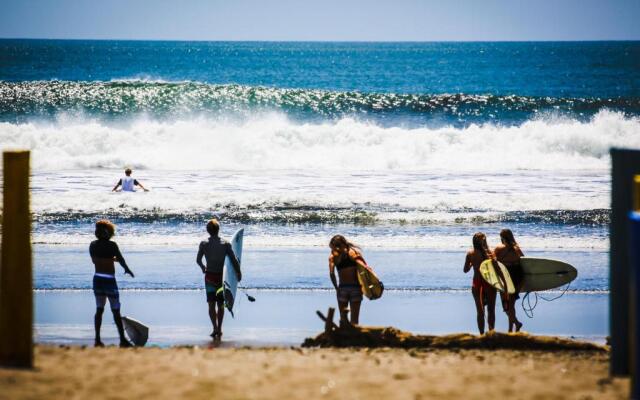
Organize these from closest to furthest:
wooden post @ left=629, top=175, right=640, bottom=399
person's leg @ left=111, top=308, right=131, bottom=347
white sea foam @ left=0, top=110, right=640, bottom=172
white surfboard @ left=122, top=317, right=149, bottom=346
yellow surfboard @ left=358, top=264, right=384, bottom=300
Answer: wooden post @ left=629, top=175, right=640, bottom=399, person's leg @ left=111, top=308, right=131, bottom=347, white surfboard @ left=122, top=317, right=149, bottom=346, yellow surfboard @ left=358, top=264, right=384, bottom=300, white sea foam @ left=0, top=110, right=640, bottom=172

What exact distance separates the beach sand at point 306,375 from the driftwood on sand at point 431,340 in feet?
1.22

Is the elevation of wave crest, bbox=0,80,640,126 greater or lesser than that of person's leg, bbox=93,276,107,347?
greater

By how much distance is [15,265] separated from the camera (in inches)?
A: 240

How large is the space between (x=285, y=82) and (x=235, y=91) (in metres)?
19.5

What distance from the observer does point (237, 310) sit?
413 inches

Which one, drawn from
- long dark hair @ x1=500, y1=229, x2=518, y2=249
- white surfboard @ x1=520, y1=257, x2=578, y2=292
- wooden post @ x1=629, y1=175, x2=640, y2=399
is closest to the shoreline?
white surfboard @ x1=520, y1=257, x2=578, y2=292

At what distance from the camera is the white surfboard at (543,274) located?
32.7ft

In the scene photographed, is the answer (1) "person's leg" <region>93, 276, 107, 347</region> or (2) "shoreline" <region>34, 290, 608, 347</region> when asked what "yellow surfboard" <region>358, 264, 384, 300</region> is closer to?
(2) "shoreline" <region>34, 290, 608, 347</region>

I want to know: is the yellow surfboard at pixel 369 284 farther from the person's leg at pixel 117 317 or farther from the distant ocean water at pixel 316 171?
the distant ocean water at pixel 316 171

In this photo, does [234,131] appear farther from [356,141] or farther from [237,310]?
[237,310]

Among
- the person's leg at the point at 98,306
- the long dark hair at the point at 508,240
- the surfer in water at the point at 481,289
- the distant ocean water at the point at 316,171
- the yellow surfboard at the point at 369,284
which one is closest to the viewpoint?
the person's leg at the point at 98,306

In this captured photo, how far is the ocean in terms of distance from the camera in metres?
12.1

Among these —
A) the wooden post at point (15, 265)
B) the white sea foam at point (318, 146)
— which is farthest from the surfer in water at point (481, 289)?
the white sea foam at point (318, 146)

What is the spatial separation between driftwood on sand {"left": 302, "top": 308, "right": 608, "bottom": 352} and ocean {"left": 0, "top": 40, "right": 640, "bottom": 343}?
110 cm
